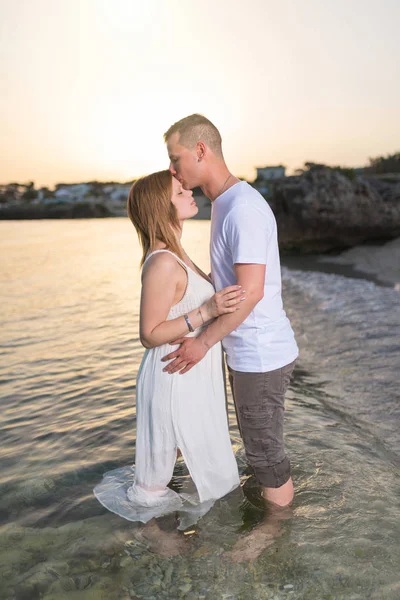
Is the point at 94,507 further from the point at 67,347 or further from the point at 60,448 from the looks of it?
the point at 67,347

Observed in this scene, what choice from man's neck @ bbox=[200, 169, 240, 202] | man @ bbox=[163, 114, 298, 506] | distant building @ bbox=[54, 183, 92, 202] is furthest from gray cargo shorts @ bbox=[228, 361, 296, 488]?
distant building @ bbox=[54, 183, 92, 202]

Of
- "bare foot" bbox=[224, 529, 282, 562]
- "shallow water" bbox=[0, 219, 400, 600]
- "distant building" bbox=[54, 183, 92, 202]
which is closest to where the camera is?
"shallow water" bbox=[0, 219, 400, 600]

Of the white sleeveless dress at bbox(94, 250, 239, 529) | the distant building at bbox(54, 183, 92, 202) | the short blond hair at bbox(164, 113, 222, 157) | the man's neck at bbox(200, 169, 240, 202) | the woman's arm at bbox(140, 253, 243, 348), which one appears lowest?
the white sleeveless dress at bbox(94, 250, 239, 529)

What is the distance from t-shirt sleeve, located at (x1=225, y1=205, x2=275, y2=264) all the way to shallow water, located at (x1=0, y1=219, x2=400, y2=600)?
6.32ft

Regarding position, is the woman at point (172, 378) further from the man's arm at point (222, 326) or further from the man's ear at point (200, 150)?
the man's ear at point (200, 150)

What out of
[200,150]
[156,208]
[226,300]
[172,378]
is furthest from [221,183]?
[172,378]

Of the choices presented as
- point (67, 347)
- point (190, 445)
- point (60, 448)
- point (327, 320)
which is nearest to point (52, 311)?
point (67, 347)

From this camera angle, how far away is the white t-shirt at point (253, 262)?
125 inches

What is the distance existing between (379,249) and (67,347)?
13095mm

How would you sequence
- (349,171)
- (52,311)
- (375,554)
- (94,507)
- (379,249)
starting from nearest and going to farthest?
1. (375,554)
2. (94,507)
3. (52,311)
4. (379,249)
5. (349,171)

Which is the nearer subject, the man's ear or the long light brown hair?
the long light brown hair

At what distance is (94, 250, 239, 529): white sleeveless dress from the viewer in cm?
346

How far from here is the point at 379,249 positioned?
62.5 feet

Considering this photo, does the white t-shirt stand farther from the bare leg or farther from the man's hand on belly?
the bare leg
